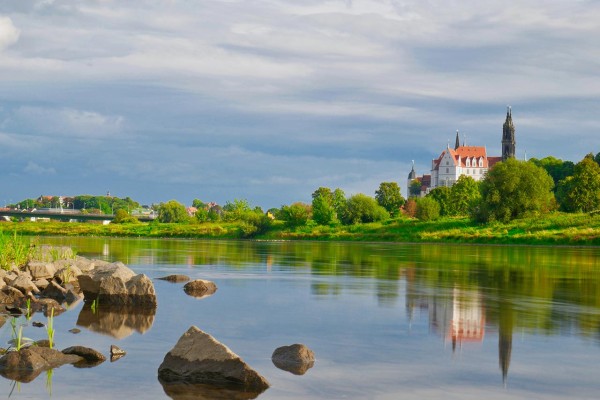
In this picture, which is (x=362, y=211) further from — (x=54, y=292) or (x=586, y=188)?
(x=54, y=292)

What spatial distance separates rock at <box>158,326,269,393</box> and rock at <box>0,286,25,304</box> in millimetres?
12305

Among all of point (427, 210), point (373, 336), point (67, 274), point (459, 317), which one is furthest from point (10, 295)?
point (427, 210)

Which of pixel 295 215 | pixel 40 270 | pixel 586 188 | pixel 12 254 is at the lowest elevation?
pixel 40 270

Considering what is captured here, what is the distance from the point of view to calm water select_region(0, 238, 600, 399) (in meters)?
14.4

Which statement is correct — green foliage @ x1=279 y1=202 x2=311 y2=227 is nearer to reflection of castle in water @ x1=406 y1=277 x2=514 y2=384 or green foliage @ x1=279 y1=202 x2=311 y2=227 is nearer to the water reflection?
reflection of castle in water @ x1=406 y1=277 x2=514 y2=384

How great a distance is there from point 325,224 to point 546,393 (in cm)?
13830

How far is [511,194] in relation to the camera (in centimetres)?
11694

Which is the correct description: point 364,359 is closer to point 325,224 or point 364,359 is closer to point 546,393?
point 546,393

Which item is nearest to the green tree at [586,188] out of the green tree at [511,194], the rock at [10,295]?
the green tree at [511,194]

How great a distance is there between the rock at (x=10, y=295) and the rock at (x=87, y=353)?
987cm

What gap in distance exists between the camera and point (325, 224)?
152375 millimetres

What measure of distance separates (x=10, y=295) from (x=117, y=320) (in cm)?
551

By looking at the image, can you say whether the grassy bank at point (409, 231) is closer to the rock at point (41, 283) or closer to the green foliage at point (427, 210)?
the green foliage at point (427, 210)

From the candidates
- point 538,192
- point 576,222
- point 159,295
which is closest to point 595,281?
point 159,295
